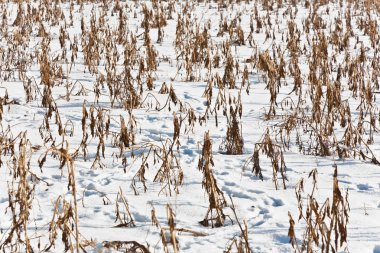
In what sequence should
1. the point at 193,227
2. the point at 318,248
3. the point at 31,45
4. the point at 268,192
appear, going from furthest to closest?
the point at 31,45, the point at 268,192, the point at 193,227, the point at 318,248

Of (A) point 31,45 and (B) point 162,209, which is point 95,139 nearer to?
(B) point 162,209

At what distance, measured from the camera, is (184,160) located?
3.73 metres

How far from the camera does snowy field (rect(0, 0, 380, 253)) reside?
248 centimetres

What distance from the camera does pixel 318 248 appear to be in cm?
243

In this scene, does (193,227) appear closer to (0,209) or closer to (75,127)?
(0,209)

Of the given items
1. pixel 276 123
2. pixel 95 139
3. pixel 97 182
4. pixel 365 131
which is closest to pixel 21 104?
pixel 95 139

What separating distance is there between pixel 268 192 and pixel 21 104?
292 centimetres

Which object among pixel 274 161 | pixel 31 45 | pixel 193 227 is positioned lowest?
pixel 193 227

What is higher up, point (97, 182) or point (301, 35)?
point (301, 35)

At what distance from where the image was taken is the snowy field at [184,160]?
2.48 m

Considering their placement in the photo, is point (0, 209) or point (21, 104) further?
point (21, 104)

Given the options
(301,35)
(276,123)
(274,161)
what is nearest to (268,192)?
(274,161)

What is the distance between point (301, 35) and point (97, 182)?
6136mm

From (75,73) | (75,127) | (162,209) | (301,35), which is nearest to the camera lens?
(162,209)
